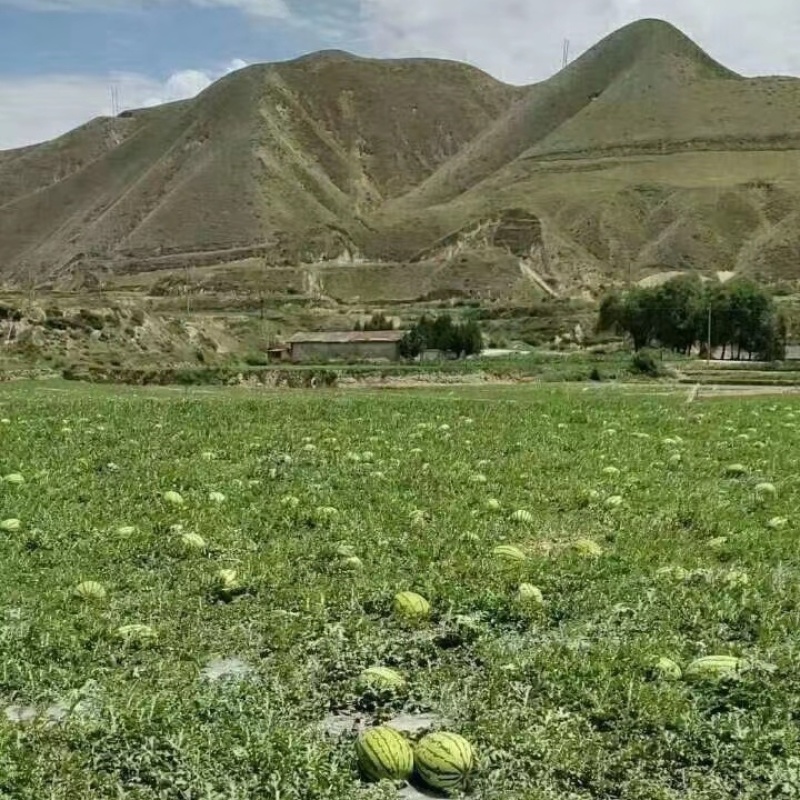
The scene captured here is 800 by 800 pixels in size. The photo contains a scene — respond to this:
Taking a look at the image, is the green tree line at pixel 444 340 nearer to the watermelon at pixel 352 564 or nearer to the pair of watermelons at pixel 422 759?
the watermelon at pixel 352 564

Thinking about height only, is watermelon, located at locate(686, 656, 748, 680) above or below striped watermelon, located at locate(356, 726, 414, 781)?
above

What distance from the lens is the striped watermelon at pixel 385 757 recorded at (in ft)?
16.5

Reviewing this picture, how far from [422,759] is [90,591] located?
3671mm

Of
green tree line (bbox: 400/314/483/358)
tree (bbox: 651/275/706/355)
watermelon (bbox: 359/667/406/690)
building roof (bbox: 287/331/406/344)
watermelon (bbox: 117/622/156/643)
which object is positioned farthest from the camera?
building roof (bbox: 287/331/406/344)

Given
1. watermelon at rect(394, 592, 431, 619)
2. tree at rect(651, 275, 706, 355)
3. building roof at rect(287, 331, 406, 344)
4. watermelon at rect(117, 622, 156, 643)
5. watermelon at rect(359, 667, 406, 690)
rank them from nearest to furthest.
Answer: watermelon at rect(359, 667, 406, 690) → watermelon at rect(117, 622, 156, 643) → watermelon at rect(394, 592, 431, 619) → tree at rect(651, 275, 706, 355) → building roof at rect(287, 331, 406, 344)

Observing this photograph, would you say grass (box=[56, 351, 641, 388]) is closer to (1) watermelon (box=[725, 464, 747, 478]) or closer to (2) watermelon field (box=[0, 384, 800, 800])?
(1) watermelon (box=[725, 464, 747, 478])

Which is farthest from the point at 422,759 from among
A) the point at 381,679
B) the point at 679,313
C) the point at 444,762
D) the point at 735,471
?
the point at 679,313

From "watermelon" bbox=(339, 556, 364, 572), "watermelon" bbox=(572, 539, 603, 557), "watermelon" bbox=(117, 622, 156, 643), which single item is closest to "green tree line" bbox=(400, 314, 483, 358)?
"watermelon" bbox=(572, 539, 603, 557)

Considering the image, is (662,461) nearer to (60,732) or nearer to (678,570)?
(678,570)

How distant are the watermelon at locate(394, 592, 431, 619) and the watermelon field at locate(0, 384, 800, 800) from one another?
0.15 ft

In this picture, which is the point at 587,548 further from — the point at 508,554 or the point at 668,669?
the point at 668,669

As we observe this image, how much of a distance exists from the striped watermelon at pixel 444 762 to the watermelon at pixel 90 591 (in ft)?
11.7

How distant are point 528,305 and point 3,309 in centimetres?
9242

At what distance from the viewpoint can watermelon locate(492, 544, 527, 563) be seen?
878cm
